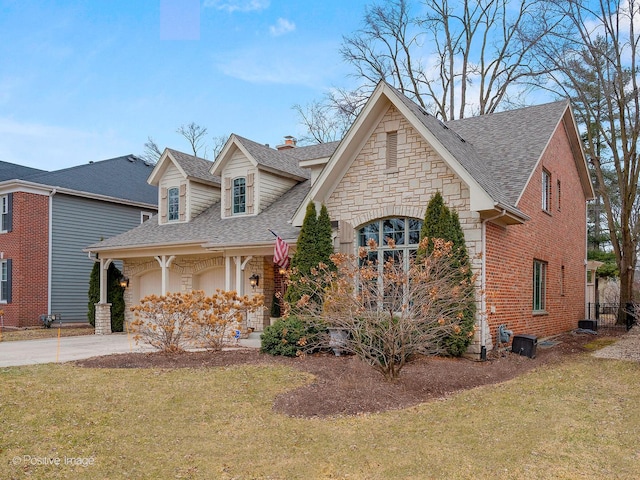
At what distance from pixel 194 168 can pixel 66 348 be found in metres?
7.35

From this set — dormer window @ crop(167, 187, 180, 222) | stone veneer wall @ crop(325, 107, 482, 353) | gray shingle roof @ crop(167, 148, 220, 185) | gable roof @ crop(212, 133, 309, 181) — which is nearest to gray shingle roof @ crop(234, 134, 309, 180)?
gable roof @ crop(212, 133, 309, 181)

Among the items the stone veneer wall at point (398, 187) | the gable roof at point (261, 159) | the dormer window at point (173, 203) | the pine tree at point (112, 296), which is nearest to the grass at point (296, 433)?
the stone veneer wall at point (398, 187)

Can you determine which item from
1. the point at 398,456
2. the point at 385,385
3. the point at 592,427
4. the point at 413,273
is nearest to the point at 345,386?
the point at 385,385

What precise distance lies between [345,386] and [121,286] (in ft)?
41.0

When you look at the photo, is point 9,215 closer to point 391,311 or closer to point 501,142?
point 501,142

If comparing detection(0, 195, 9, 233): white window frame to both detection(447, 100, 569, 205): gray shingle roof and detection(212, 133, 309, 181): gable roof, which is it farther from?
detection(447, 100, 569, 205): gray shingle roof

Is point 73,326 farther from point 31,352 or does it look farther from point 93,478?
point 93,478

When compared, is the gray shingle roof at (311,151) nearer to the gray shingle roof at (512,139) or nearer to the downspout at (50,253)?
the gray shingle roof at (512,139)

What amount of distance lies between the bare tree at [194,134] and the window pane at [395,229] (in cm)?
2752

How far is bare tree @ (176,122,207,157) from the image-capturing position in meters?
37.3

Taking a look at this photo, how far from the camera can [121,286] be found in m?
18.2

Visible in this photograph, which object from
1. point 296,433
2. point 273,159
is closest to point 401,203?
point 273,159

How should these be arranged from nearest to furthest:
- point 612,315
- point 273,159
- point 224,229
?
point 224,229
point 273,159
point 612,315

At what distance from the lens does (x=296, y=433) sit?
19.6 ft
